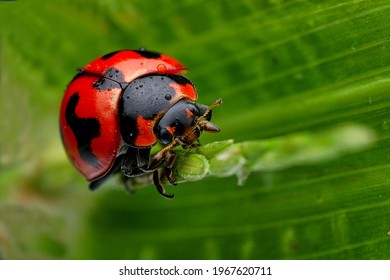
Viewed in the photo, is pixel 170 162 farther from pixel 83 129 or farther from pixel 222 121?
pixel 222 121

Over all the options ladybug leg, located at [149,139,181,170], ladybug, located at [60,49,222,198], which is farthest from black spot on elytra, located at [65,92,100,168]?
ladybug leg, located at [149,139,181,170]

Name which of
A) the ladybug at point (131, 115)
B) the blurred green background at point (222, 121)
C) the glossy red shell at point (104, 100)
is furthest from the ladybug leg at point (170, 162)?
the blurred green background at point (222, 121)

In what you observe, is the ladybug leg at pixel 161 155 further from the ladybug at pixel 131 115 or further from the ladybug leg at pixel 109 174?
the ladybug leg at pixel 109 174

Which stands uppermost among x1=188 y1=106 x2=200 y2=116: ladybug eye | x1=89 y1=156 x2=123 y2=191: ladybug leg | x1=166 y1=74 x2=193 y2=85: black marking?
x1=166 y1=74 x2=193 y2=85: black marking

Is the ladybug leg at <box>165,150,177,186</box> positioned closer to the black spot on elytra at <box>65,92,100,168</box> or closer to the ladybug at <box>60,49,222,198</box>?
the ladybug at <box>60,49,222,198</box>

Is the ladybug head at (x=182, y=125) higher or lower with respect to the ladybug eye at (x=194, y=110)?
lower
